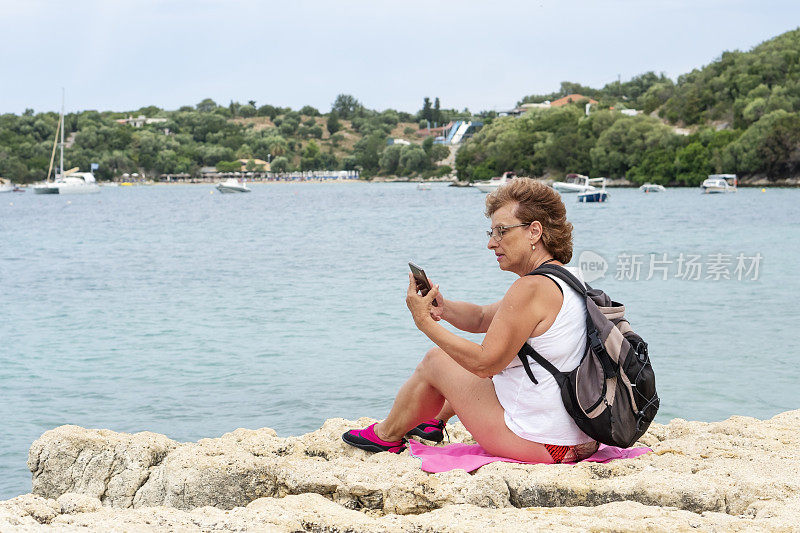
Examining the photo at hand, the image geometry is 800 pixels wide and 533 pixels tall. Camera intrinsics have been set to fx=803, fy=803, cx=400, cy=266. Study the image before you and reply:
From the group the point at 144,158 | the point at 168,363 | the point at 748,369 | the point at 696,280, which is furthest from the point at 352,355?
the point at 144,158

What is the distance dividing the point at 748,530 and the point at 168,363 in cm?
778

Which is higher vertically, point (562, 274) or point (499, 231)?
point (499, 231)

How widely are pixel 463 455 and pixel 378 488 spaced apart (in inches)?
21.2

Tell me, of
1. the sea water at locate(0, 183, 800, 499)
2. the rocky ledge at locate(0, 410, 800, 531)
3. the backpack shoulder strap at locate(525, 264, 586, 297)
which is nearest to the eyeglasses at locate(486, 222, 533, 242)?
the backpack shoulder strap at locate(525, 264, 586, 297)

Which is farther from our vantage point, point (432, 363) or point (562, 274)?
point (432, 363)

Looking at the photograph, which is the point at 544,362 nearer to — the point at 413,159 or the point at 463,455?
the point at 463,455

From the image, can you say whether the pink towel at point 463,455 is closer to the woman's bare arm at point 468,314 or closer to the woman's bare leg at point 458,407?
the woman's bare leg at point 458,407

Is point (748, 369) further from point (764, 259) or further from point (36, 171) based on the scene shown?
point (36, 171)

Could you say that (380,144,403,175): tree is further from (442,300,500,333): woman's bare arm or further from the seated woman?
the seated woman

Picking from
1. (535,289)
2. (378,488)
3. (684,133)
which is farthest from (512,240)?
(684,133)

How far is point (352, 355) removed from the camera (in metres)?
9.59

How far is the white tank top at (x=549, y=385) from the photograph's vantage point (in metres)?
3.13

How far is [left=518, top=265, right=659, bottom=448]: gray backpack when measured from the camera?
10.2 ft

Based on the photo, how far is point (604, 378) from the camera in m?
3.13
